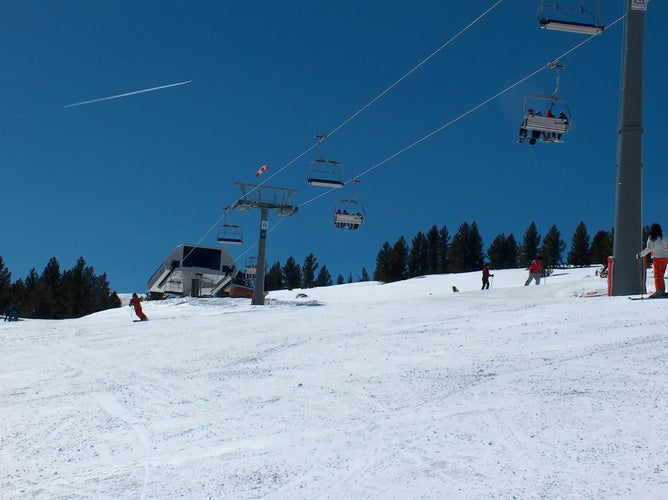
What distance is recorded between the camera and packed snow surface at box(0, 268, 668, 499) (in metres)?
5.21

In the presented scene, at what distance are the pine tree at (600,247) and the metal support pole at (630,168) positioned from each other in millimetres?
77396

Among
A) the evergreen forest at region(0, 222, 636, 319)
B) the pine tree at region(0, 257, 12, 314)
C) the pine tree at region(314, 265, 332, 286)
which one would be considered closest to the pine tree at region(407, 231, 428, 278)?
the evergreen forest at region(0, 222, 636, 319)

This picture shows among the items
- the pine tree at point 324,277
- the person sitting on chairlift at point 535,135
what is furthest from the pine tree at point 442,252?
the person sitting on chairlift at point 535,135

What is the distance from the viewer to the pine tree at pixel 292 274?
125 meters

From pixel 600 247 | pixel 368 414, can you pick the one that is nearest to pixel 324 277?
pixel 600 247

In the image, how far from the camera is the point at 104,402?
856 centimetres

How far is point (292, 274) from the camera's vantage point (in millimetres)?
125812

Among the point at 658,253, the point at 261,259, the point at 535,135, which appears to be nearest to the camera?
the point at 658,253

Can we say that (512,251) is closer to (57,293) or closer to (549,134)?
(57,293)

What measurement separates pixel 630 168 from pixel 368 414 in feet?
35.0

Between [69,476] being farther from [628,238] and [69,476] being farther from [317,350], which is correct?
[628,238]

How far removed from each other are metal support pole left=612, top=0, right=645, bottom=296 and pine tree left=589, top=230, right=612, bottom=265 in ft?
254

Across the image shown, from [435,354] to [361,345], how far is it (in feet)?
5.76

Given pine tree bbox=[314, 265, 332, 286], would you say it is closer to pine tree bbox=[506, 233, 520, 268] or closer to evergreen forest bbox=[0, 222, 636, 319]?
evergreen forest bbox=[0, 222, 636, 319]
